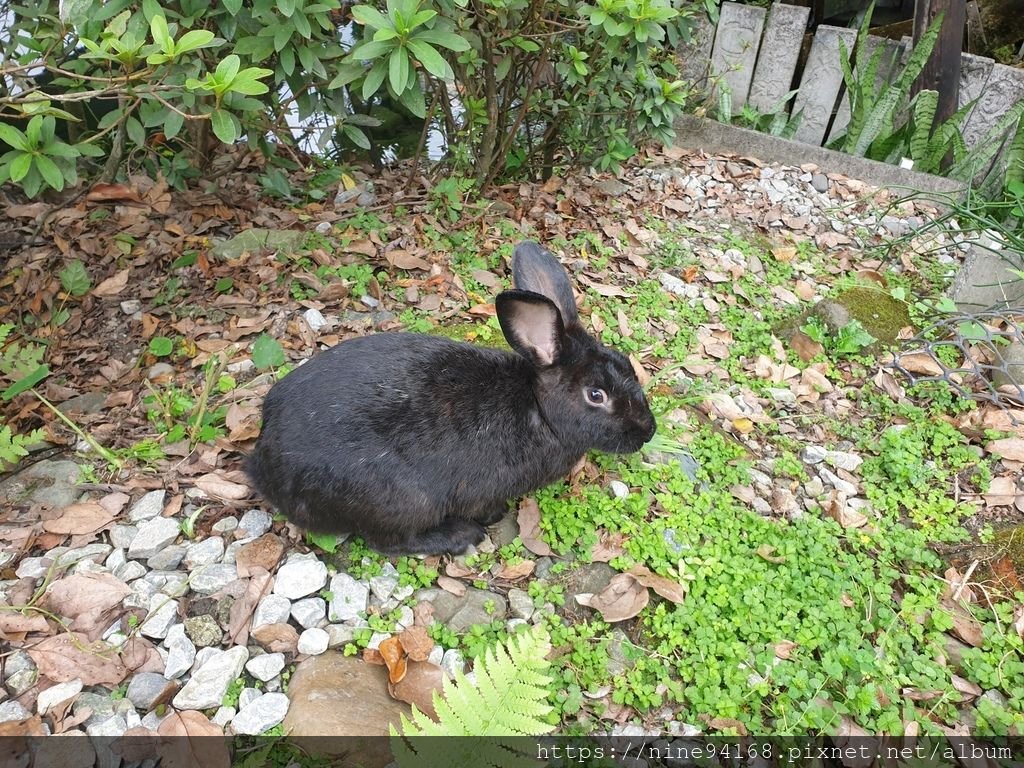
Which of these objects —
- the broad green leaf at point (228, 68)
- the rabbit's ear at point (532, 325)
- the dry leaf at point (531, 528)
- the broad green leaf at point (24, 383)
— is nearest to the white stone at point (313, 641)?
the dry leaf at point (531, 528)

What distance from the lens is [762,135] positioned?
6.50 metres

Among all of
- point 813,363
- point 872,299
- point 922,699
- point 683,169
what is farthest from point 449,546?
point 683,169

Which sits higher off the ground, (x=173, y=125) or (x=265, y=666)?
(x=173, y=125)

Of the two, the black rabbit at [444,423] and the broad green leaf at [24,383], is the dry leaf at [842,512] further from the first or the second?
the broad green leaf at [24,383]

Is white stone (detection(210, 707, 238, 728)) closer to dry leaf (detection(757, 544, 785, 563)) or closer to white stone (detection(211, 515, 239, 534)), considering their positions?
white stone (detection(211, 515, 239, 534))

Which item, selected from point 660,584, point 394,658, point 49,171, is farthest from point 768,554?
point 49,171

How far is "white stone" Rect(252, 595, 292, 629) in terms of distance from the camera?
2.61 meters

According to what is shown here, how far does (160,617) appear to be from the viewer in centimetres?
260

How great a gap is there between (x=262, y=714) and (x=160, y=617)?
646 mm

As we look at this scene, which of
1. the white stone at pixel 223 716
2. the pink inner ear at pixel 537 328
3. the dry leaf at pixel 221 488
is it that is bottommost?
the white stone at pixel 223 716

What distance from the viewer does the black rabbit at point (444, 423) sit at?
8.76ft

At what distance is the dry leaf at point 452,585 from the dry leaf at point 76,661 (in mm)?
1235

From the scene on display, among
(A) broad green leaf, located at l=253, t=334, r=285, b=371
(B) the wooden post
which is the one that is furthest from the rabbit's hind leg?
(B) the wooden post

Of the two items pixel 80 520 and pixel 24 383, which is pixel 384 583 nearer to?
pixel 80 520
